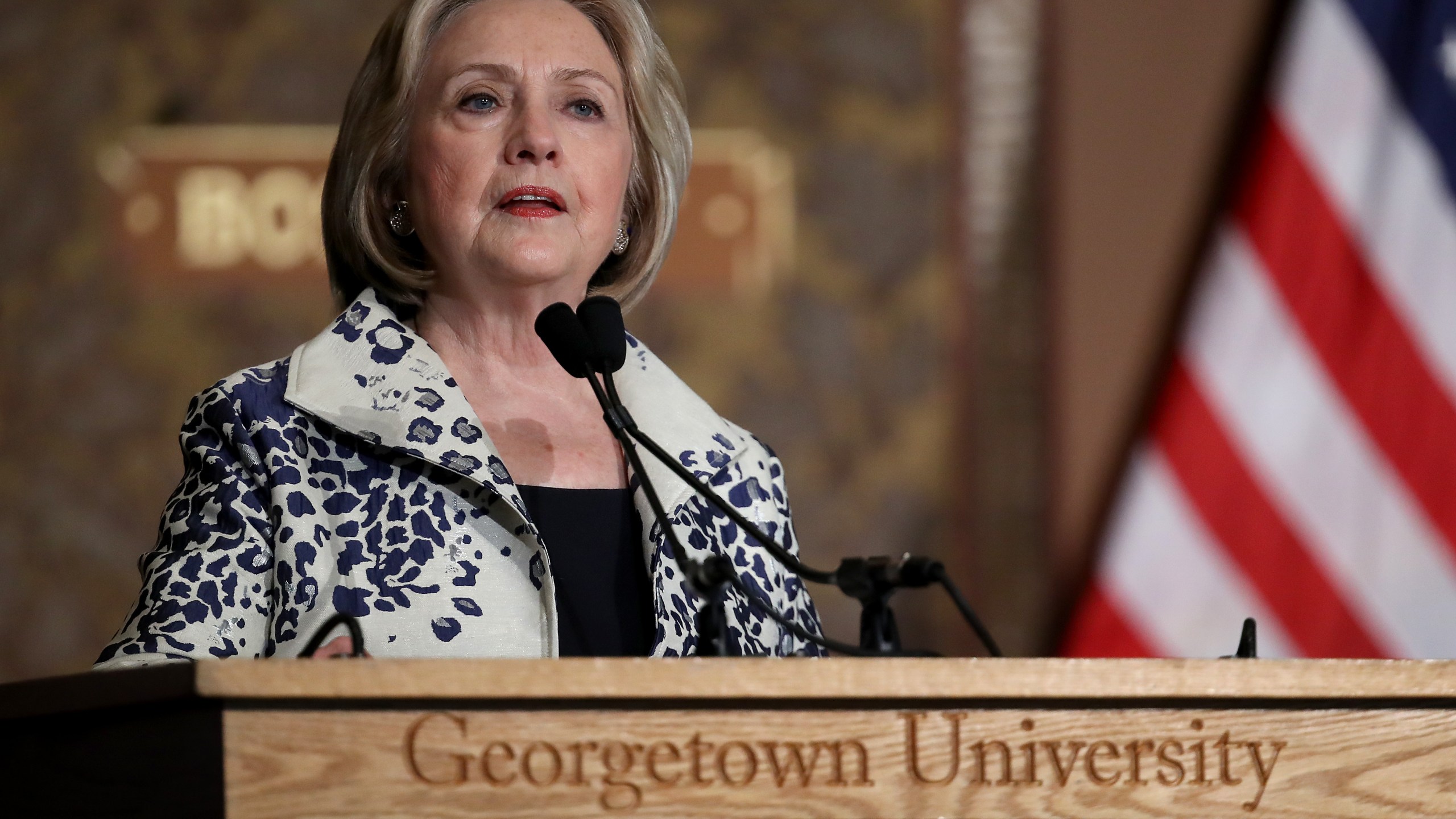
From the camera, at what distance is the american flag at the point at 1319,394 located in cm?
297

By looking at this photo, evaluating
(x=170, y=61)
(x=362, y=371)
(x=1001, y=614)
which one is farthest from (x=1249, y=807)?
(x=170, y=61)

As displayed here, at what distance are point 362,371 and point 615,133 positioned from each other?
0.43 m

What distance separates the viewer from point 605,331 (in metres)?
1.46

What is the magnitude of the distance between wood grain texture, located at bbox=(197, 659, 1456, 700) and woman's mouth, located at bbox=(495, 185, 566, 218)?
2.89 feet

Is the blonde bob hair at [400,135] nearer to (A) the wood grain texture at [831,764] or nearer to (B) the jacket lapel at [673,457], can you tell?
(B) the jacket lapel at [673,457]

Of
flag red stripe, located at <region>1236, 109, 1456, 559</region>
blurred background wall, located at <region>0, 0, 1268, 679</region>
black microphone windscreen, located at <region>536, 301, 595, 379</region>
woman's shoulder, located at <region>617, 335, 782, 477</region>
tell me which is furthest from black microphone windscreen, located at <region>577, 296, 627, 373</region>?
flag red stripe, located at <region>1236, 109, 1456, 559</region>

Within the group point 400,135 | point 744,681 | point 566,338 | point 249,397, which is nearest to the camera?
point 744,681

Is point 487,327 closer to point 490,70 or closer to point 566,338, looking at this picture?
point 490,70

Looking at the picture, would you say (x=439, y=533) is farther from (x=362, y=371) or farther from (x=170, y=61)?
(x=170, y=61)

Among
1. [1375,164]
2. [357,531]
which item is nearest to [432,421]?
[357,531]

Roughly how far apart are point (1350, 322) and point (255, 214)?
218 cm

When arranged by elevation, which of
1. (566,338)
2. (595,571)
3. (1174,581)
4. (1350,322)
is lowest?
(595,571)

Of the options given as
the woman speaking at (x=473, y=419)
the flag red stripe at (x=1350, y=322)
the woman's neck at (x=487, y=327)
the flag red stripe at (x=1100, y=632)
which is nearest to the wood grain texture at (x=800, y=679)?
the woman speaking at (x=473, y=419)

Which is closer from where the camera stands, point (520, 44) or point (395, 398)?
point (395, 398)
